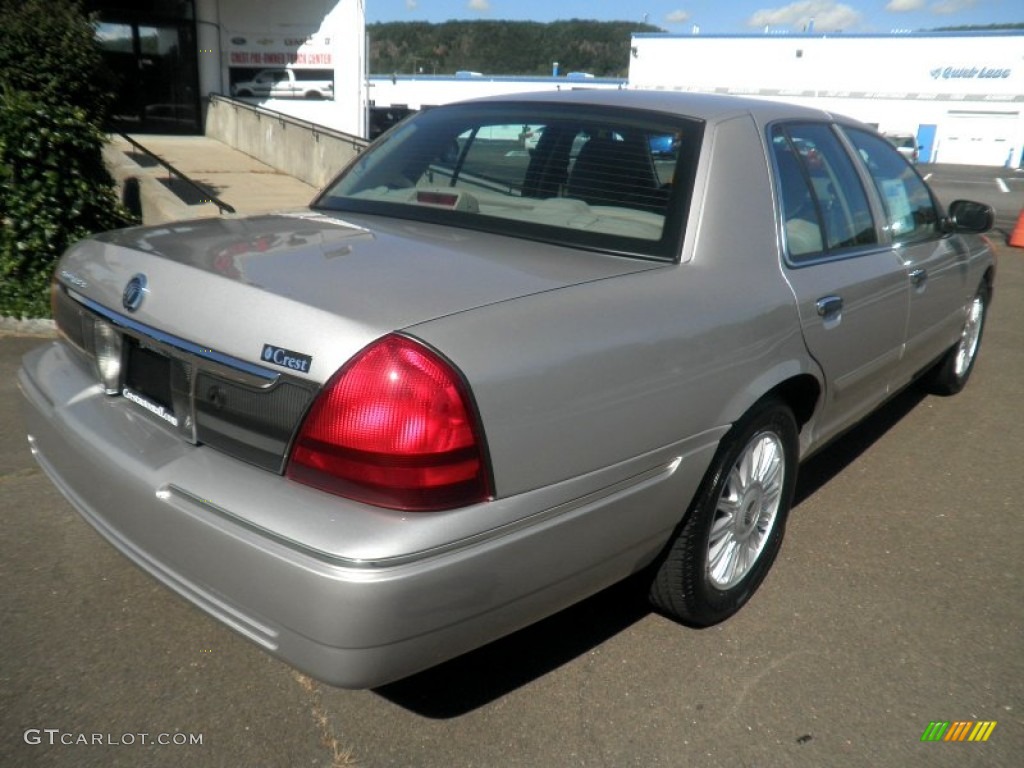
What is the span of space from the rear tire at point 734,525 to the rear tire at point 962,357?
272cm

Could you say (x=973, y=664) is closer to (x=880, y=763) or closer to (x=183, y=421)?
(x=880, y=763)

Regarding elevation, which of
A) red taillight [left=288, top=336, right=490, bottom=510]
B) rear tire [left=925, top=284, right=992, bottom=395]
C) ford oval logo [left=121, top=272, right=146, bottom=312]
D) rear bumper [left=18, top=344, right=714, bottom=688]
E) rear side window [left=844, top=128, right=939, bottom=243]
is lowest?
rear tire [left=925, top=284, right=992, bottom=395]

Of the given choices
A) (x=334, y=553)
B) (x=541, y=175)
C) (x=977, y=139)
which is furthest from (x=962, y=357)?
(x=977, y=139)

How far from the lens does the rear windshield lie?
2.77m

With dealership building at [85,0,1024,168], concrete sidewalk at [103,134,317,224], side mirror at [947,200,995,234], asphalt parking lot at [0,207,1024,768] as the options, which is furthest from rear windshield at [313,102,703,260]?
dealership building at [85,0,1024,168]

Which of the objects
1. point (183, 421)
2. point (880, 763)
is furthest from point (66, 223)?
point (880, 763)

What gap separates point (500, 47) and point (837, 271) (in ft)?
357

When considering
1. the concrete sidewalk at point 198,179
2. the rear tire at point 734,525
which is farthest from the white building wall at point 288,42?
the rear tire at point 734,525

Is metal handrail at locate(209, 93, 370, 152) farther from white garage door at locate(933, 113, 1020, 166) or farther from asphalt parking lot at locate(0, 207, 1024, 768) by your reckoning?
white garage door at locate(933, 113, 1020, 166)

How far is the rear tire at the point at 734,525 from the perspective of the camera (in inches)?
106

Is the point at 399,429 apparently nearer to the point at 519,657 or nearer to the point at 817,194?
the point at 519,657

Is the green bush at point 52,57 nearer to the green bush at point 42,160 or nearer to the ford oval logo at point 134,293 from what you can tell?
the green bush at point 42,160

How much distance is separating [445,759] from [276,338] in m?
1.17

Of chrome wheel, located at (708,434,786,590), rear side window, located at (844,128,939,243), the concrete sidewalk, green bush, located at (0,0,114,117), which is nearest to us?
chrome wheel, located at (708,434,786,590)
